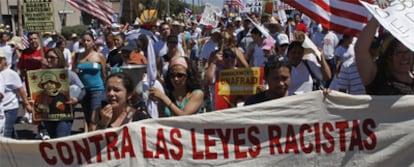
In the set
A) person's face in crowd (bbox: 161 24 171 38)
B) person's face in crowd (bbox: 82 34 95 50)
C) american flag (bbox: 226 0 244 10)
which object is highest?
american flag (bbox: 226 0 244 10)

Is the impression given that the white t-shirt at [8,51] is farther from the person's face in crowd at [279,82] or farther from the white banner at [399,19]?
the white banner at [399,19]

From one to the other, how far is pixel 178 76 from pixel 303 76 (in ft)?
5.83

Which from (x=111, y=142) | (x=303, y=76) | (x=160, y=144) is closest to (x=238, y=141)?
(x=160, y=144)

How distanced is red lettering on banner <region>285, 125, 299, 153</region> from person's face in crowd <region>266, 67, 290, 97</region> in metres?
0.48

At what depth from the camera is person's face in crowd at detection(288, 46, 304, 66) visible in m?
6.29

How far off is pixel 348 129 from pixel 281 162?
0.48 meters

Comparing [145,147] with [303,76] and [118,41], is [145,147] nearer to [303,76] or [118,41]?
[303,76]

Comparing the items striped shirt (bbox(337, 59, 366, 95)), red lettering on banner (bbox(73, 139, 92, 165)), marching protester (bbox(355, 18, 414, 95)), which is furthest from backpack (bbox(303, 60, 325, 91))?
red lettering on banner (bbox(73, 139, 92, 165))

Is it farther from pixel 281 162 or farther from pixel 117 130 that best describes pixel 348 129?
pixel 117 130

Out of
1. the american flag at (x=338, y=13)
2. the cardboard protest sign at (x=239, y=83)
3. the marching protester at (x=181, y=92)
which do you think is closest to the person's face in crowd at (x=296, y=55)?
the cardboard protest sign at (x=239, y=83)

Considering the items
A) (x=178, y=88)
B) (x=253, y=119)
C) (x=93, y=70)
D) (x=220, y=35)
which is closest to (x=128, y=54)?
(x=93, y=70)

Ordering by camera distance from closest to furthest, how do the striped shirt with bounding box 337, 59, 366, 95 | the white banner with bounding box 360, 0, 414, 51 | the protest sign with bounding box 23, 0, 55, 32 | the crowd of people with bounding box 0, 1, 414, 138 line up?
1. the white banner with bounding box 360, 0, 414, 51
2. the crowd of people with bounding box 0, 1, 414, 138
3. the striped shirt with bounding box 337, 59, 366, 95
4. the protest sign with bounding box 23, 0, 55, 32

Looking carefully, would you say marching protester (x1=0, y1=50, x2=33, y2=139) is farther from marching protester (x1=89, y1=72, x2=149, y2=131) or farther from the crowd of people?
marching protester (x1=89, y1=72, x2=149, y2=131)

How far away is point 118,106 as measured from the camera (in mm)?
4320
